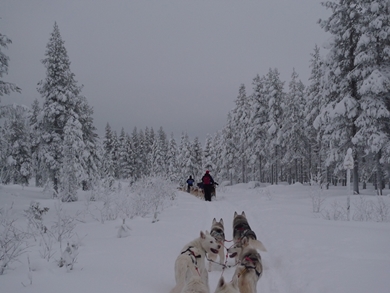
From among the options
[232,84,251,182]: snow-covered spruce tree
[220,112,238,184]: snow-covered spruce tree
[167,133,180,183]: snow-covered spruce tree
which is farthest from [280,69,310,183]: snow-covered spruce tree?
[167,133,180,183]: snow-covered spruce tree

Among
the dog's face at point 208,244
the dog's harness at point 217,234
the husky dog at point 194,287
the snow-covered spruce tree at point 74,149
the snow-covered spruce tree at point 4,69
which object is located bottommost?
the dog's harness at point 217,234

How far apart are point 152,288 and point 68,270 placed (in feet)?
4.92

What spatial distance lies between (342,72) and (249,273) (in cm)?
1862

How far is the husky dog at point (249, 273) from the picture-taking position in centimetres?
369

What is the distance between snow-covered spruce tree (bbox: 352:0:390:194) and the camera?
15172 millimetres

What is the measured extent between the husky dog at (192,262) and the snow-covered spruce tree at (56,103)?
1929cm

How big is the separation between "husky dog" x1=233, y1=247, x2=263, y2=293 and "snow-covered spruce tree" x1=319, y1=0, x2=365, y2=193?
1534cm

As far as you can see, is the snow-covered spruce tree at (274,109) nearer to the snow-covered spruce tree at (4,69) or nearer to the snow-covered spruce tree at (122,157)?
the snow-covered spruce tree at (4,69)

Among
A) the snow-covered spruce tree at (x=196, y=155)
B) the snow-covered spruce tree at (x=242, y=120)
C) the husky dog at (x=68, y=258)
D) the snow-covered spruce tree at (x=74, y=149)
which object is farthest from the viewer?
the snow-covered spruce tree at (x=196, y=155)

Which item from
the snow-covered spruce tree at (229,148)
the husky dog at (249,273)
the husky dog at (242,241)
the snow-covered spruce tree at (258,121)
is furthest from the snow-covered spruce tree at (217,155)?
the husky dog at (249,273)

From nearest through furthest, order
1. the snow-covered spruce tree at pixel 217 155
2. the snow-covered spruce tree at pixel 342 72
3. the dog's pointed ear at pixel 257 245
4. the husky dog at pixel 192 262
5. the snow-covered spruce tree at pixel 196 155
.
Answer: the husky dog at pixel 192 262 → the dog's pointed ear at pixel 257 245 → the snow-covered spruce tree at pixel 342 72 → the snow-covered spruce tree at pixel 217 155 → the snow-covered spruce tree at pixel 196 155

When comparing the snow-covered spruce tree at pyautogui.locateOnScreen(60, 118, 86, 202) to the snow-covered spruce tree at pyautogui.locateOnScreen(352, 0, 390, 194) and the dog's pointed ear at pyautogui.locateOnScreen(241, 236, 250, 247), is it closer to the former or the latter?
the dog's pointed ear at pyautogui.locateOnScreen(241, 236, 250, 247)

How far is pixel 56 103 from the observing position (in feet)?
69.2

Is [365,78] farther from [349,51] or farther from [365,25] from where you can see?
[365,25]
